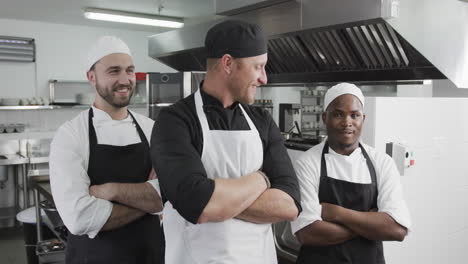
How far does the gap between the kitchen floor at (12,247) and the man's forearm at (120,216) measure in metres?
3.52

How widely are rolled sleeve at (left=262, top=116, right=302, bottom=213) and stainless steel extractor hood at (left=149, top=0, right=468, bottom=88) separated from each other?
134 cm

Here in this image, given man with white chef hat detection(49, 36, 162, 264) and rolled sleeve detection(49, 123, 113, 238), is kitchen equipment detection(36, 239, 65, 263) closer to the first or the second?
man with white chef hat detection(49, 36, 162, 264)

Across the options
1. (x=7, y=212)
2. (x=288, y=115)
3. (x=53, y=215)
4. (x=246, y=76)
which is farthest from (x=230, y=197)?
(x=7, y=212)

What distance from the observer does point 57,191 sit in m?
1.63

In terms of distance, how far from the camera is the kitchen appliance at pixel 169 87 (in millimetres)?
4691

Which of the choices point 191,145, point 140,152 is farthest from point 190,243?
point 140,152

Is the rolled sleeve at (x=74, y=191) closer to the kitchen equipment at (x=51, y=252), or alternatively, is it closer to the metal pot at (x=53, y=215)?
the kitchen equipment at (x=51, y=252)

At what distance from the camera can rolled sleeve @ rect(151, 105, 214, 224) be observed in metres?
1.20

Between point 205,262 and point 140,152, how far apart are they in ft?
2.19

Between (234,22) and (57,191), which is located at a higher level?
(234,22)

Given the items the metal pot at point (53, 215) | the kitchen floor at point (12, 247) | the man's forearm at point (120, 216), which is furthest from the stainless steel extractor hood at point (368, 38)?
the kitchen floor at point (12, 247)

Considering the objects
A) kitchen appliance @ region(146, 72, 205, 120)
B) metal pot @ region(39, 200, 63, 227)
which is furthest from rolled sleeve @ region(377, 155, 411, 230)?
kitchen appliance @ region(146, 72, 205, 120)

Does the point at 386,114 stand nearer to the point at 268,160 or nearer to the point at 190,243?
the point at 268,160

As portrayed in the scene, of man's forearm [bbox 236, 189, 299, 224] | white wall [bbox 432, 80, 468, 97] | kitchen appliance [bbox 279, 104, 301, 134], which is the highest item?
white wall [bbox 432, 80, 468, 97]
